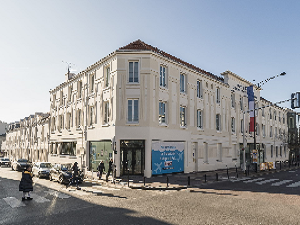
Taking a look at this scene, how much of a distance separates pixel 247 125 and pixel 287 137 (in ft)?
73.7

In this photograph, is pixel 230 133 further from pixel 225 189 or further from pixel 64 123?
pixel 64 123

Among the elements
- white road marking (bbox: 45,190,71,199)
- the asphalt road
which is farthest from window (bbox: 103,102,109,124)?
white road marking (bbox: 45,190,71,199)

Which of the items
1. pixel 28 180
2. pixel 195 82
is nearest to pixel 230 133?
pixel 195 82

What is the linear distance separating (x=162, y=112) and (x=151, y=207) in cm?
1245

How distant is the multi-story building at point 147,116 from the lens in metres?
20.7

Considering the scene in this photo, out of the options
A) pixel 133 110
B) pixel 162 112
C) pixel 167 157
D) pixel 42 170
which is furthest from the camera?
pixel 162 112

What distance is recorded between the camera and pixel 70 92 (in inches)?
1214

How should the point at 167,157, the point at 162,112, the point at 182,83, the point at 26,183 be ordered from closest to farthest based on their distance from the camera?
the point at 26,183
the point at 167,157
the point at 162,112
the point at 182,83

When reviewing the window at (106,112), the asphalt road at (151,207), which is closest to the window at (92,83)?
the window at (106,112)

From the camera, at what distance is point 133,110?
21.0 m

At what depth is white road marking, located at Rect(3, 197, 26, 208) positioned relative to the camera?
11.1 m

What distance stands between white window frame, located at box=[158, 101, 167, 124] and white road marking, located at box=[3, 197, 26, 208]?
12.7 meters

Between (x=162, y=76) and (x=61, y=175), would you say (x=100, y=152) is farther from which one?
(x=162, y=76)

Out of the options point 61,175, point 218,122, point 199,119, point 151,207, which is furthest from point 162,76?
point 151,207
